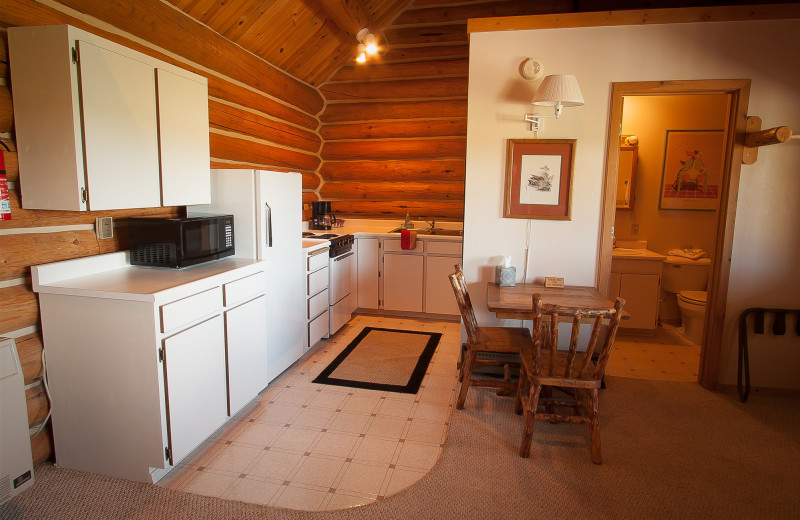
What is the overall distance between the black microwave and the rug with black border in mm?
1336

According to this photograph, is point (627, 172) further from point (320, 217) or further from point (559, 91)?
point (320, 217)

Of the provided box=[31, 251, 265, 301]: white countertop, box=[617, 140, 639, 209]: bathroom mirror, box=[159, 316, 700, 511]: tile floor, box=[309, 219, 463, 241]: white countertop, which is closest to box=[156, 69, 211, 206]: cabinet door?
box=[31, 251, 265, 301]: white countertop

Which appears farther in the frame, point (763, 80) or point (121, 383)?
point (763, 80)

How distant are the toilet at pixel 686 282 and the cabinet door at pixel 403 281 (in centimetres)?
243

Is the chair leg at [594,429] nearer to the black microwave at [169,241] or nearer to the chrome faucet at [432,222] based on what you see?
the black microwave at [169,241]

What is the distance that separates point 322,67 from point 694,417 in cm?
440

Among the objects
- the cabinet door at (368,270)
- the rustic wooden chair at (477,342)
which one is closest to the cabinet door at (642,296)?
the rustic wooden chair at (477,342)

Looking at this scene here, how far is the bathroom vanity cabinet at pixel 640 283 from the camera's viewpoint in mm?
4293

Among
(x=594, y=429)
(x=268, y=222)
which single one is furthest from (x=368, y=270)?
(x=594, y=429)

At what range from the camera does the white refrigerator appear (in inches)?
120

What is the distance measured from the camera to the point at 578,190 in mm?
3287

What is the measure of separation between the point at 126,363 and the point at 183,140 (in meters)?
1.29

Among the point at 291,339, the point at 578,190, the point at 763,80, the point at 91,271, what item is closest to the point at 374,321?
the point at 291,339

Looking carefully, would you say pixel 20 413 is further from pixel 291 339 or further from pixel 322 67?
pixel 322 67
